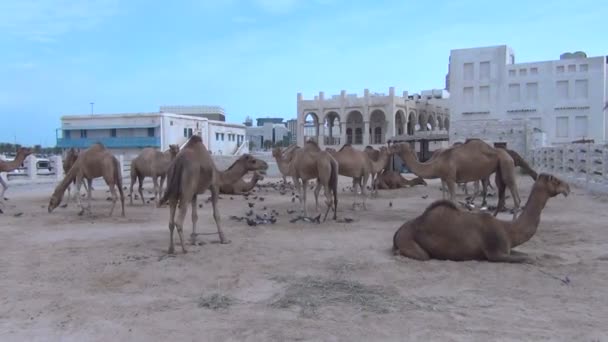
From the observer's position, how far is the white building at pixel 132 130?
196ft

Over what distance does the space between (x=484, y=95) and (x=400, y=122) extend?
11.9 m

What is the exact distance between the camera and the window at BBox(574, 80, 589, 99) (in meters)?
48.5

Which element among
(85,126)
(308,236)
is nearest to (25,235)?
(308,236)

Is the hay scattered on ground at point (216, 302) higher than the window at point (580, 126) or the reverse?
the reverse

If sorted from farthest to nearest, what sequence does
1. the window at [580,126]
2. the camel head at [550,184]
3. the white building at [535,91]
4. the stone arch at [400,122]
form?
the stone arch at [400,122] → the window at [580,126] → the white building at [535,91] → the camel head at [550,184]

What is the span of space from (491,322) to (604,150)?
15.8 m

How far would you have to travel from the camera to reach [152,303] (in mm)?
5777

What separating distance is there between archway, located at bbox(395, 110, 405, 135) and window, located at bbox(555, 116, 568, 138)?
1595 centimetres

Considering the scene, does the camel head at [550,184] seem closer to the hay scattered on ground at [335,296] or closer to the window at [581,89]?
the hay scattered on ground at [335,296]

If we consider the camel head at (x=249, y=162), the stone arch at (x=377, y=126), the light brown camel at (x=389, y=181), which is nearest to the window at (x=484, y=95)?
the stone arch at (x=377, y=126)

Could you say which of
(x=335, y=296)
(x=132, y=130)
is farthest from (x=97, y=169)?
(x=132, y=130)

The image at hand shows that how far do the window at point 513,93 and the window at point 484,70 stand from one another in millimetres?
2260

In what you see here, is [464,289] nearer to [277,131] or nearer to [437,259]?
[437,259]

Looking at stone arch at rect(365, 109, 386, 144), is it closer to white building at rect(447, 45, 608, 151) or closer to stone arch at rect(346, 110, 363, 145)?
stone arch at rect(346, 110, 363, 145)
